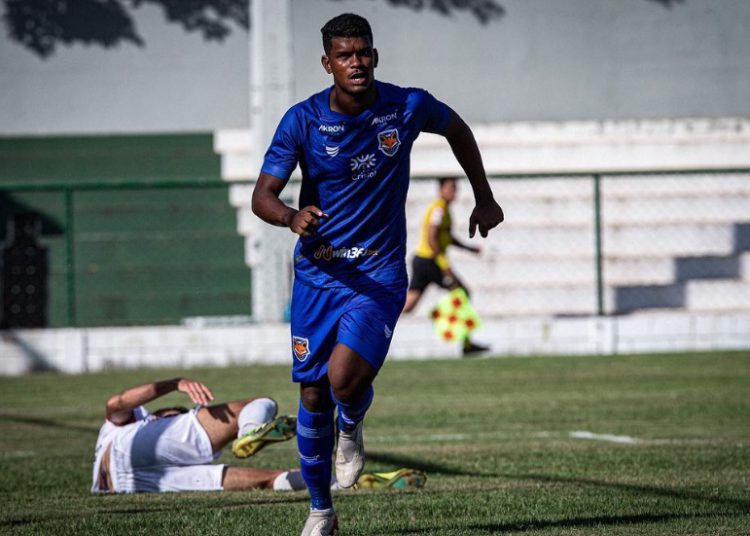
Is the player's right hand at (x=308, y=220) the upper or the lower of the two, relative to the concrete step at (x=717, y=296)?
upper

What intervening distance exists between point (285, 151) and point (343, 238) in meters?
0.47

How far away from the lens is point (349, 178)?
6.39 m

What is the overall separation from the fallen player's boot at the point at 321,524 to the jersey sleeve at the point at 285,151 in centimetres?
151

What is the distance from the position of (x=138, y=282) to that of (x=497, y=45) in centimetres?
786

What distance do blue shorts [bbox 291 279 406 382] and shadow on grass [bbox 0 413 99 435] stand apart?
18.4ft

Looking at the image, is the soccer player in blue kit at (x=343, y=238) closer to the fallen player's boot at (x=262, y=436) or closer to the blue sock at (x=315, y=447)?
the blue sock at (x=315, y=447)

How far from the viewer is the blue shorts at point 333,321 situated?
6.32m

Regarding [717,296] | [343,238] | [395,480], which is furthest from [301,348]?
[717,296]

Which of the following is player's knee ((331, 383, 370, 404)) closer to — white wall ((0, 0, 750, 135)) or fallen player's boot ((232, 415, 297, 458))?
fallen player's boot ((232, 415, 297, 458))

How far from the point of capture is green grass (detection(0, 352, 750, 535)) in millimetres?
6879

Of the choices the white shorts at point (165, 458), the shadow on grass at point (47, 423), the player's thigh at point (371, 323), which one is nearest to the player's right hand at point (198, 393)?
the white shorts at point (165, 458)

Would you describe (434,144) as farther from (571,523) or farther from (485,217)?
(571,523)

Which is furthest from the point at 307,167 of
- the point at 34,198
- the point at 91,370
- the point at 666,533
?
the point at 34,198

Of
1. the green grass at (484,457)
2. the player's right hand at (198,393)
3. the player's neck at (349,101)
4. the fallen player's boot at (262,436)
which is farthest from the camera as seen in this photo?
the player's right hand at (198,393)
